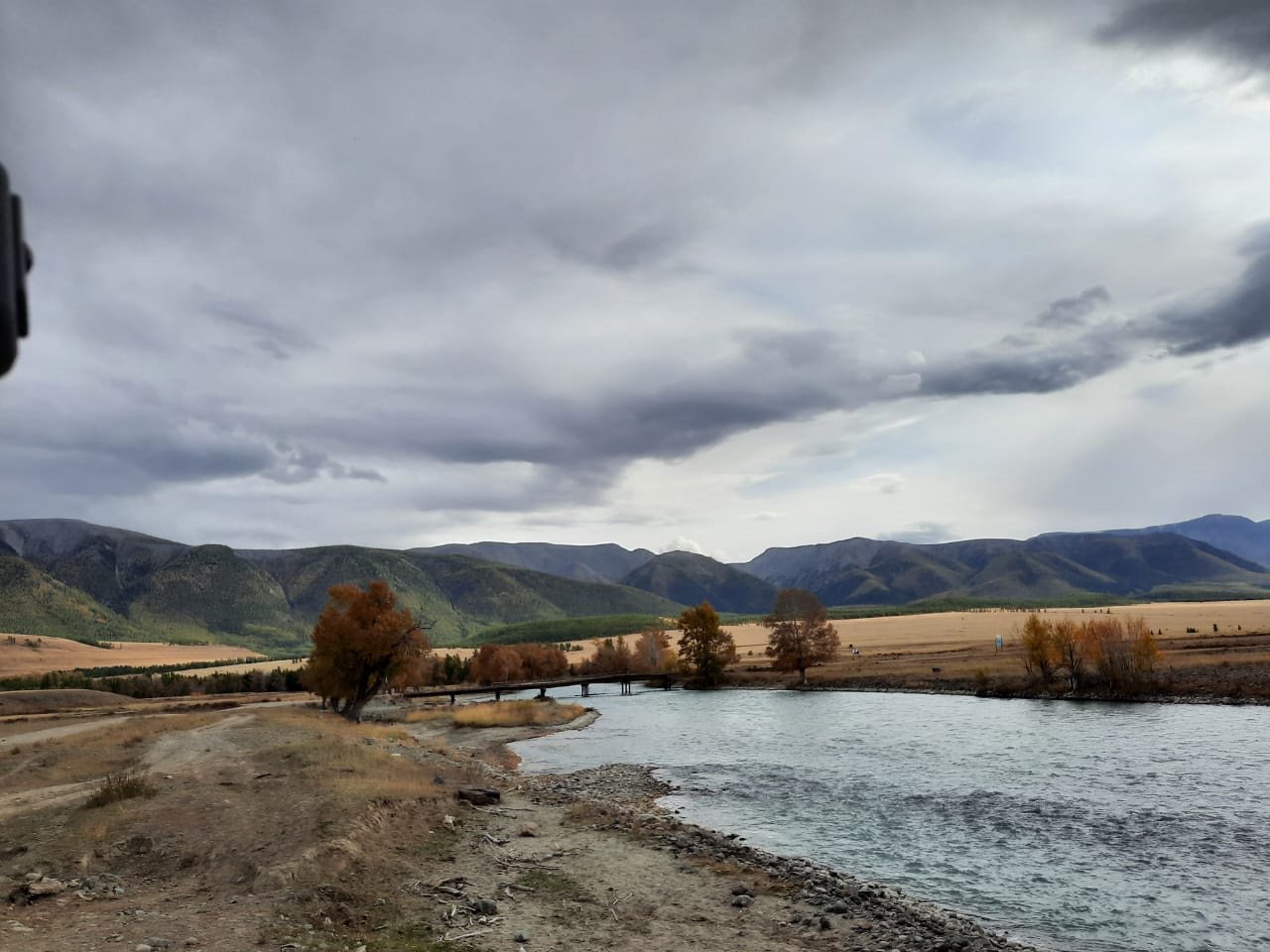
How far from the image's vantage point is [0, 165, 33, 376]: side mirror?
9.78ft

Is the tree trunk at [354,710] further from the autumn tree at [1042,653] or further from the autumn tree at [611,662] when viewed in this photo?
the autumn tree at [611,662]

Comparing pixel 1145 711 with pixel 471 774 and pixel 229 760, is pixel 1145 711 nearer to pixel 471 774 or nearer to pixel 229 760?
pixel 471 774

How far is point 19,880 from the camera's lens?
731 inches

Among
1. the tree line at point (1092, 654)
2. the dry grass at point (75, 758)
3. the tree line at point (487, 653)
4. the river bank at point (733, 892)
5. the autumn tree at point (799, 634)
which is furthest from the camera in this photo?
the autumn tree at point (799, 634)

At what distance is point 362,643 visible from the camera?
63.6 m

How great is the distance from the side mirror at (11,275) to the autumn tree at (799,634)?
11984 cm

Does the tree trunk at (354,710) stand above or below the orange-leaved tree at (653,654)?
above

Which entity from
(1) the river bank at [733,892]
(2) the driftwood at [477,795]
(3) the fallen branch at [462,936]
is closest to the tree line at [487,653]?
(2) the driftwood at [477,795]

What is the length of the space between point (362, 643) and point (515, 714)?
95.4 feet

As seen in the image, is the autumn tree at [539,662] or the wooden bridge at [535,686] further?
the autumn tree at [539,662]

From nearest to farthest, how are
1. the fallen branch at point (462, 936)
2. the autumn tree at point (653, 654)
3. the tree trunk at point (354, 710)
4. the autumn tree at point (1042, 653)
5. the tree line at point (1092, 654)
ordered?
1. the fallen branch at point (462, 936)
2. the tree trunk at point (354, 710)
3. the tree line at point (1092, 654)
4. the autumn tree at point (1042, 653)
5. the autumn tree at point (653, 654)

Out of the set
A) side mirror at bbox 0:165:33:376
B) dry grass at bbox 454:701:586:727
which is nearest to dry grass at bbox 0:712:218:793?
dry grass at bbox 454:701:586:727

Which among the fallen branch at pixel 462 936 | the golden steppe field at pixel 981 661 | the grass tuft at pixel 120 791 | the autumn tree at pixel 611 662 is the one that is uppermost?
the grass tuft at pixel 120 791

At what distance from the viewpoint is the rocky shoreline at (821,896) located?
1859cm
